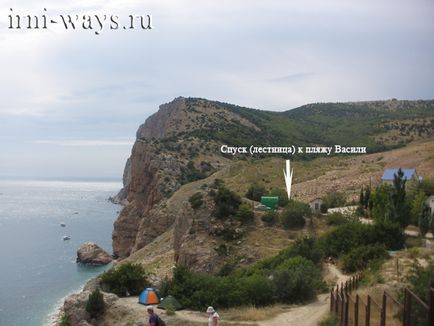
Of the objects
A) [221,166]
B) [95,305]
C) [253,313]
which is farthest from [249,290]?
[221,166]

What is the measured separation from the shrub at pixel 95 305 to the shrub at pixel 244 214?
14544mm

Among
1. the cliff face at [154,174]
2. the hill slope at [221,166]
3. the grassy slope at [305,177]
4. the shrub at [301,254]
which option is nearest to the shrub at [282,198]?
the grassy slope at [305,177]

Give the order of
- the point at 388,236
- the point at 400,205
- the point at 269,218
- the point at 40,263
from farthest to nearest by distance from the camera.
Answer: the point at 40,263 < the point at 269,218 < the point at 400,205 < the point at 388,236

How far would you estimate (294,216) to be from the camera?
32812 mm

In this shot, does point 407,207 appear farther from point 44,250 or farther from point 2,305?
point 44,250

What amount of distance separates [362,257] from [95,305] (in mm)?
12038

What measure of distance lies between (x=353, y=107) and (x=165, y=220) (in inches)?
3728

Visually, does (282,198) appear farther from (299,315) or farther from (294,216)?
(299,315)

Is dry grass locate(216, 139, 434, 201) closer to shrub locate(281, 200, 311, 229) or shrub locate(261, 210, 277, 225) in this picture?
shrub locate(281, 200, 311, 229)

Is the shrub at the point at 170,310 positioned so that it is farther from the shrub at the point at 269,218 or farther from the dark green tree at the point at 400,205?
the dark green tree at the point at 400,205

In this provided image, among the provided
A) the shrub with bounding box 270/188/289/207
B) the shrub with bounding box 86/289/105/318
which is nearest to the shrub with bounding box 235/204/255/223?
the shrub with bounding box 270/188/289/207

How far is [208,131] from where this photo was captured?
8912 centimetres

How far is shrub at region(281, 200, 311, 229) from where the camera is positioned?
32.7m

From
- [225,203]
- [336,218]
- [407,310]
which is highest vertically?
[225,203]
